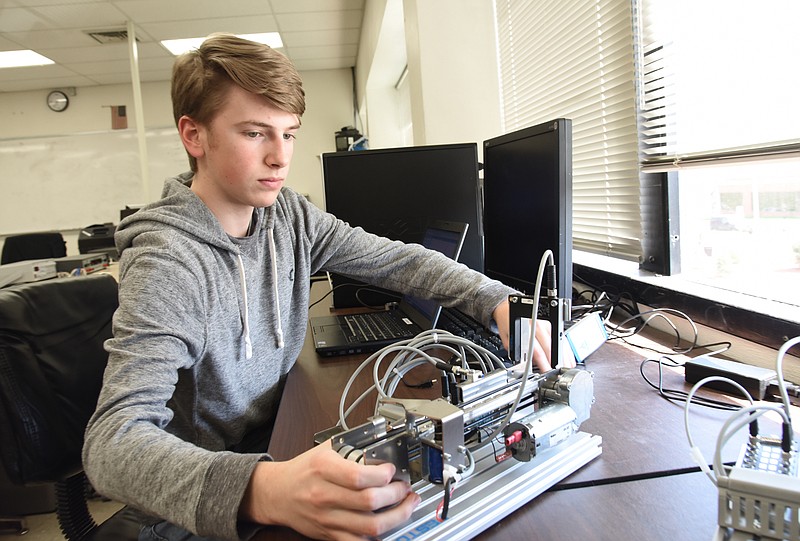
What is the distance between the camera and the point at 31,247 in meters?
4.52

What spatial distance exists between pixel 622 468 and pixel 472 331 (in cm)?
53

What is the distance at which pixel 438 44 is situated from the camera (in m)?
2.44

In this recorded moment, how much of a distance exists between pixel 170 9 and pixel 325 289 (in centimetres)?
335

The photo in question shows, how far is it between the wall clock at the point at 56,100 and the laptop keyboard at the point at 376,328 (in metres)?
6.48

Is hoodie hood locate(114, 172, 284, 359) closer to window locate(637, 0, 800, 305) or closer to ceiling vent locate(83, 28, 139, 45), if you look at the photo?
window locate(637, 0, 800, 305)

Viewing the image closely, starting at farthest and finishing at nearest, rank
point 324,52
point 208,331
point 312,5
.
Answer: point 324,52 < point 312,5 < point 208,331

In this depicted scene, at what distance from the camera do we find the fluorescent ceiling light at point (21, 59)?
5.01 metres

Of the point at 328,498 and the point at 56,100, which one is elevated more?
the point at 56,100

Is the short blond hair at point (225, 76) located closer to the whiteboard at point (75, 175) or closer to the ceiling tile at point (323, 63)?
the ceiling tile at point (323, 63)

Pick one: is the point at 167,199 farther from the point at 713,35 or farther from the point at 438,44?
the point at 438,44

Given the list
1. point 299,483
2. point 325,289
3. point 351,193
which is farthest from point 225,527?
point 325,289

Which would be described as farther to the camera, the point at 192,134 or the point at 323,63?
the point at 323,63

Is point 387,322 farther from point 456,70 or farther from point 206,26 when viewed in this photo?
point 206,26

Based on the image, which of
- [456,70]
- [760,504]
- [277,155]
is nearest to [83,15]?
[456,70]
